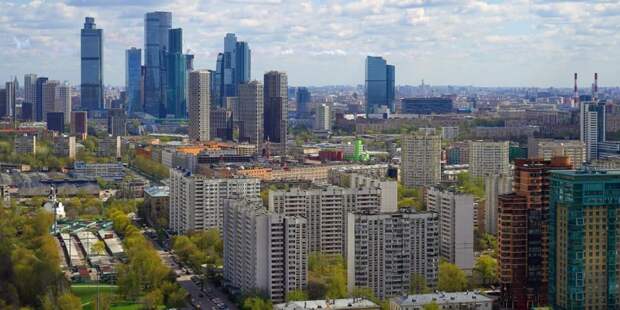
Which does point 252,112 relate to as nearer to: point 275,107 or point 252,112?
point 252,112

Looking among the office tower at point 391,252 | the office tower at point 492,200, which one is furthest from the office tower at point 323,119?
the office tower at point 391,252

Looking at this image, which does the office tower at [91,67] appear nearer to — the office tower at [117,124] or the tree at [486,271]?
the office tower at [117,124]

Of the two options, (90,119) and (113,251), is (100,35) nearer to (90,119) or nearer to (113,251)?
(90,119)

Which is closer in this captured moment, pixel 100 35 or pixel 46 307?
pixel 46 307

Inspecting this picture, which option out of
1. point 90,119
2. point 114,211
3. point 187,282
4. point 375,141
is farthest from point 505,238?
point 90,119

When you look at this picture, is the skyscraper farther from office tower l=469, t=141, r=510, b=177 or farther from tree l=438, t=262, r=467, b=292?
tree l=438, t=262, r=467, b=292
